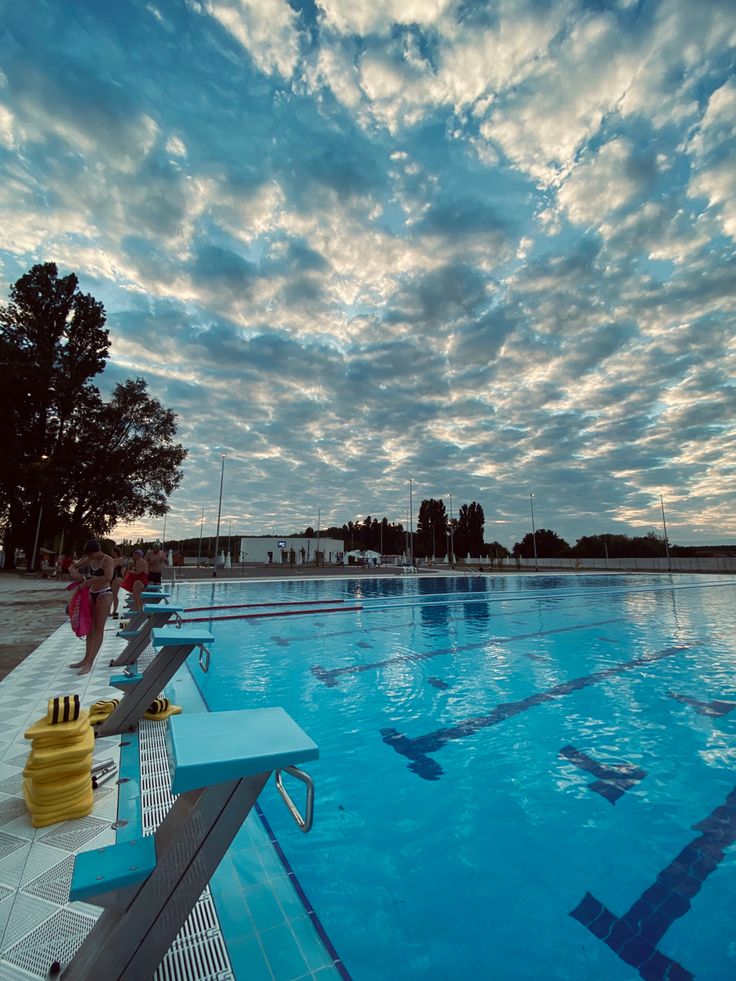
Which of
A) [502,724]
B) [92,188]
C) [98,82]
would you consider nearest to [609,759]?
[502,724]

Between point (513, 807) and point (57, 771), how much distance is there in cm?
326

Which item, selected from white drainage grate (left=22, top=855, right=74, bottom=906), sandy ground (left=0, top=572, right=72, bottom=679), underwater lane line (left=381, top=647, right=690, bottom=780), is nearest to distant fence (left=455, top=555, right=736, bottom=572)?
sandy ground (left=0, top=572, right=72, bottom=679)

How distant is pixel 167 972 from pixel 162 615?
369cm

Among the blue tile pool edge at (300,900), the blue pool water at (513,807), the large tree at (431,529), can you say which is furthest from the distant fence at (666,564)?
the blue tile pool edge at (300,900)

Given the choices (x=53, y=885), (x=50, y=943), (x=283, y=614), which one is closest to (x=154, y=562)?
(x=283, y=614)

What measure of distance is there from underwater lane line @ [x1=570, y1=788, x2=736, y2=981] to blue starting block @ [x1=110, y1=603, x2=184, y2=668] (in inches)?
165

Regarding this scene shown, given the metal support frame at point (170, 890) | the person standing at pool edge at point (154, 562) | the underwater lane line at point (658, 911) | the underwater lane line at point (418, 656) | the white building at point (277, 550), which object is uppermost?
the white building at point (277, 550)

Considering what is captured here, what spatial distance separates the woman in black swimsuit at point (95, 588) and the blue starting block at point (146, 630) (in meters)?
0.35

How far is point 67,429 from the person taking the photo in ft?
85.9

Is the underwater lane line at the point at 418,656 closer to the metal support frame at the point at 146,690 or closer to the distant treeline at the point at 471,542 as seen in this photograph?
the metal support frame at the point at 146,690

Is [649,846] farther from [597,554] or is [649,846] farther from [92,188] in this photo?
[597,554]

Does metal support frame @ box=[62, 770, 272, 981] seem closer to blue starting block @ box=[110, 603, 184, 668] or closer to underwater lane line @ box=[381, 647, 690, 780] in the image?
underwater lane line @ box=[381, 647, 690, 780]

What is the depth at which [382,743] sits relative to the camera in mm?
4629

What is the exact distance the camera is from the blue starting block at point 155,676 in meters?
3.69
